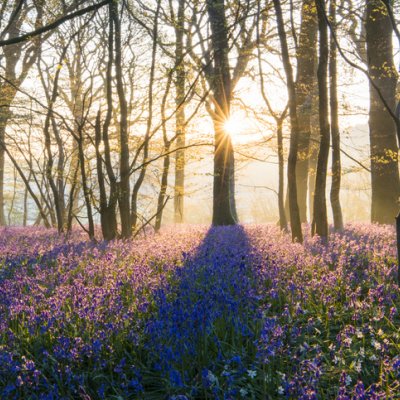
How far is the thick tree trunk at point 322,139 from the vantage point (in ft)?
27.0

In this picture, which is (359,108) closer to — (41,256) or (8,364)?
(41,256)

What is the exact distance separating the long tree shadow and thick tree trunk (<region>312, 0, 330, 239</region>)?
4723mm

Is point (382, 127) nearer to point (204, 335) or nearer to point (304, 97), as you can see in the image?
point (304, 97)

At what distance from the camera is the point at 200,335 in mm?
3197

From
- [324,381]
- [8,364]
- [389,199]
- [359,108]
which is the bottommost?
[324,381]

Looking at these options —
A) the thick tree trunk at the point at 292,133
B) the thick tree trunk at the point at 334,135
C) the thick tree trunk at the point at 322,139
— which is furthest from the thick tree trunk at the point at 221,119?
the thick tree trunk at the point at 322,139

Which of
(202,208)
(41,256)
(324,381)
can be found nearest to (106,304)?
(324,381)

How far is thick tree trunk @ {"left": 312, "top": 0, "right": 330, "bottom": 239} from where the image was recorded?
822 centimetres

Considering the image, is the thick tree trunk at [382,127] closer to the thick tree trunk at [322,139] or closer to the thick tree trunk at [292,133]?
the thick tree trunk at [322,139]

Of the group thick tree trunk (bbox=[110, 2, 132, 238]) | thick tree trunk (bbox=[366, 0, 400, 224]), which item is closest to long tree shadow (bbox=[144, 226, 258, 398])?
thick tree trunk (bbox=[110, 2, 132, 238])

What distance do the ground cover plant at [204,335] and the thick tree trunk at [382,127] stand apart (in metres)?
8.41

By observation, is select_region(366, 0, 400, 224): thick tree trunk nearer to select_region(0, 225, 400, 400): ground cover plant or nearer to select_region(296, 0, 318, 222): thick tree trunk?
select_region(296, 0, 318, 222): thick tree trunk

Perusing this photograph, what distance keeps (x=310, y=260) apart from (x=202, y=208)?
112 m

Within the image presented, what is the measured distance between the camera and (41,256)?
6969 mm
